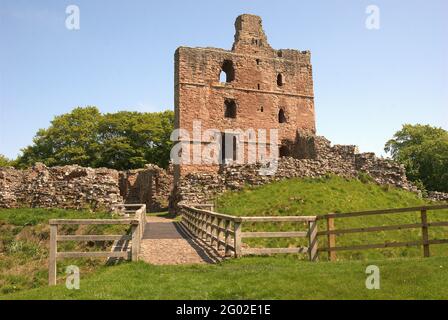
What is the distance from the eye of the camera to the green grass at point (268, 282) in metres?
6.80

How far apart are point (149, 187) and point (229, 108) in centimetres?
929

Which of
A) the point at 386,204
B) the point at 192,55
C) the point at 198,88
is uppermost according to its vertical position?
the point at 192,55

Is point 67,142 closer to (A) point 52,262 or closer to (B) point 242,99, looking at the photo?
(B) point 242,99

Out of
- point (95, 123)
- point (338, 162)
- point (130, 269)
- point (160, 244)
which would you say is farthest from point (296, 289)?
point (95, 123)

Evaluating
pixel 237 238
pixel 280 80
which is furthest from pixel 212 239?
pixel 280 80

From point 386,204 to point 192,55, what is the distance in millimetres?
16980

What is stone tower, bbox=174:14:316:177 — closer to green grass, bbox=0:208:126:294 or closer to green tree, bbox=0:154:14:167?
green grass, bbox=0:208:126:294

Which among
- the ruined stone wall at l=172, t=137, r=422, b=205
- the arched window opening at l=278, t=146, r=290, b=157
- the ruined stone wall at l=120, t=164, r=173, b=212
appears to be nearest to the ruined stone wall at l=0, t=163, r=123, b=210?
the ruined stone wall at l=172, t=137, r=422, b=205

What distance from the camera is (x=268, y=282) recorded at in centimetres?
755

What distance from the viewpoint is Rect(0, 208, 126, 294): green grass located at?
515 inches

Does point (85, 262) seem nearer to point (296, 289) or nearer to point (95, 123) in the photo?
point (296, 289)

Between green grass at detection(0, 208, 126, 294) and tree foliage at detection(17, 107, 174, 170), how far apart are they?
1286 inches

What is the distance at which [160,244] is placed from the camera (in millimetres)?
14062

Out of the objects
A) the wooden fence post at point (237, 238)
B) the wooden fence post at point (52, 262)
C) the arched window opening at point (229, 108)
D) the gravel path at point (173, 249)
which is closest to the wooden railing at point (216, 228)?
the wooden fence post at point (237, 238)
